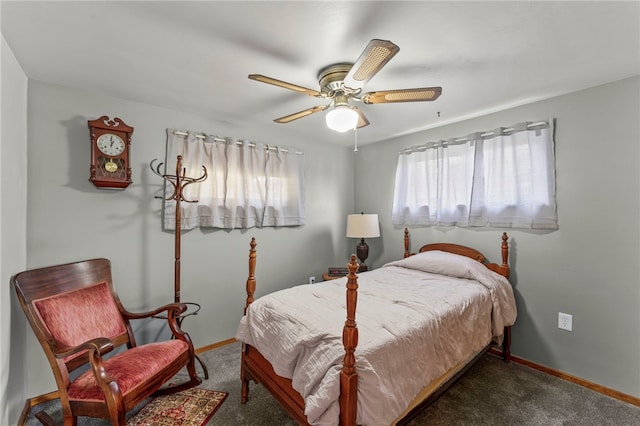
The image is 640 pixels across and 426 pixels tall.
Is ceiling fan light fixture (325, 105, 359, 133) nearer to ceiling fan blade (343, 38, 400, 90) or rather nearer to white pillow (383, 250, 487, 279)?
ceiling fan blade (343, 38, 400, 90)

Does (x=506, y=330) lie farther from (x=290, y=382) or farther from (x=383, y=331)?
(x=290, y=382)

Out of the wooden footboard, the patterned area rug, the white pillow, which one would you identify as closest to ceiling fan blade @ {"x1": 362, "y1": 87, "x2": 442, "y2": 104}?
the wooden footboard

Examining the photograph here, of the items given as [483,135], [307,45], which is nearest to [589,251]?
[483,135]

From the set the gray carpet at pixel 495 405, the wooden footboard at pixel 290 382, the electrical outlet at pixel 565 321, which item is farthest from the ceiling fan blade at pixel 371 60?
the electrical outlet at pixel 565 321

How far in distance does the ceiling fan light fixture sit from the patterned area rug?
2.23 metres

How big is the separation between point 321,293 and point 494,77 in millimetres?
2154

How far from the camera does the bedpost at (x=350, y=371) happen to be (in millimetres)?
1274

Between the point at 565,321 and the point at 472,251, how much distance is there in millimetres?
926

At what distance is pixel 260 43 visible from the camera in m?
1.67

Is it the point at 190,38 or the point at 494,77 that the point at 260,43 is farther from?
the point at 494,77

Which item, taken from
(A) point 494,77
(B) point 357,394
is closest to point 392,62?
(A) point 494,77

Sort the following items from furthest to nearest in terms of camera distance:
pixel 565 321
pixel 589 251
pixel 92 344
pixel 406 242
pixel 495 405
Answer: pixel 406 242
pixel 565 321
pixel 589 251
pixel 495 405
pixel 92 344

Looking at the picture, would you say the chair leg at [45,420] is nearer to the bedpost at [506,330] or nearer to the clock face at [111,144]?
the clock face at [111,144]

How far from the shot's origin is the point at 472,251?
2.97 m
